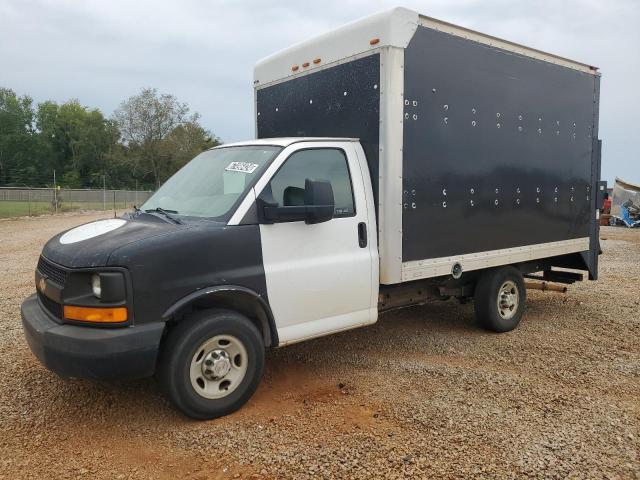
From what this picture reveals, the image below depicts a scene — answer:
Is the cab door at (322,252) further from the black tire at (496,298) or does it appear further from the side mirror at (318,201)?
the black tire at (496,298)

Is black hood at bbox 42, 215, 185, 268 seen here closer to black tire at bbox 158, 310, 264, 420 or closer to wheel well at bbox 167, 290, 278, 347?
wheel well at bbox 167, 290, 278, 347

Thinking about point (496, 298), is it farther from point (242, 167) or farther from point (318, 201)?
point (242, 167)

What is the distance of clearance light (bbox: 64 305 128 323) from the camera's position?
3.45 m

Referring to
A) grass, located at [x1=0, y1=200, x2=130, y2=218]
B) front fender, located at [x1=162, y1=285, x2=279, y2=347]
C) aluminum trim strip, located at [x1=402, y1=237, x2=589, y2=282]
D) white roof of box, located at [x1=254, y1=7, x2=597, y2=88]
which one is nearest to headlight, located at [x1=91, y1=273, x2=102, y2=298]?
front fender, located at [x1=162, y1=285, x2=279, y2=347]

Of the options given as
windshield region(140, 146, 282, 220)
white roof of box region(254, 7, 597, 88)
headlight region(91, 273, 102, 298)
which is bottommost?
headlight region(91, 273, 102, 298)

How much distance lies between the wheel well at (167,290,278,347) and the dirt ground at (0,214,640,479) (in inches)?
23.2

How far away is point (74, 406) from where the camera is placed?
410 cm

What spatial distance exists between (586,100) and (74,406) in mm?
6771

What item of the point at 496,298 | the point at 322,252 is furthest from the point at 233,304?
the point at 496,298

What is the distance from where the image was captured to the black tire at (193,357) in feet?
11.9

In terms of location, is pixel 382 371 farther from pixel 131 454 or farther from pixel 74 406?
pixel 74 406

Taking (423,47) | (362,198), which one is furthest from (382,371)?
(423,47)

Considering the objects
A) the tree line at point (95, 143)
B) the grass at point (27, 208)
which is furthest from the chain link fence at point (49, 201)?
the tree line at point (95, 143)

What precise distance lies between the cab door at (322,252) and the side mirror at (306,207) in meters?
0.09
